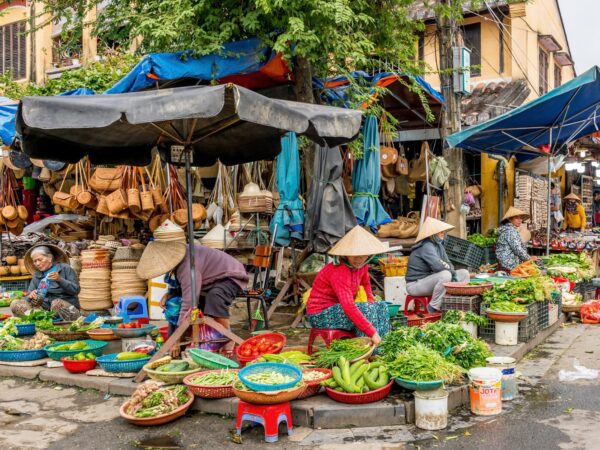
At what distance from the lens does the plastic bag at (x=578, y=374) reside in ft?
21.0

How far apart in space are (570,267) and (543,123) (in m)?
3.23

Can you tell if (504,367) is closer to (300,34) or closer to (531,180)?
(300,34)

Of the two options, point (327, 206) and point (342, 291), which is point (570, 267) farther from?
point (342, 291)

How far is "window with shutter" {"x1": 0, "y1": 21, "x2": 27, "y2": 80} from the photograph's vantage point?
71.3 ft

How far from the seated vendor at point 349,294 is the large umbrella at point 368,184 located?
2.97 metres

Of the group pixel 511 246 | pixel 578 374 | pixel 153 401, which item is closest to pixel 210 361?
pixel 153 401

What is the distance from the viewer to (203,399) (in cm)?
544

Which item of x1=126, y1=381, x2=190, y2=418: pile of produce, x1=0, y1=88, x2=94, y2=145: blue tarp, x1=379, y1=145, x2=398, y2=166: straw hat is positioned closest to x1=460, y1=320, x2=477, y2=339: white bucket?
x1=126, y1=381, x2=190, y2=418: pile of produce

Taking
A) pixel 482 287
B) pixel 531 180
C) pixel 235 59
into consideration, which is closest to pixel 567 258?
pixel 531 180

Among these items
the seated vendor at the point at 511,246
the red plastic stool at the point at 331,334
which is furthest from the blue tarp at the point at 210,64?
the seated vendor at the point at 511,246

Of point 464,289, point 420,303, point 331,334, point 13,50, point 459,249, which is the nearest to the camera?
point 331,334

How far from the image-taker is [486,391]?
205 inches

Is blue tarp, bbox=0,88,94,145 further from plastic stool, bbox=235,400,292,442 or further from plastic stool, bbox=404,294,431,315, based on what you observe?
plastic stool, bbox=235,400,292,442

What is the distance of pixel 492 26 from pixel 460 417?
13801mm
